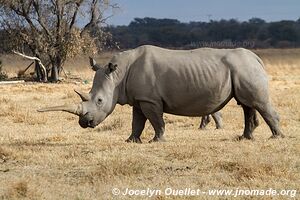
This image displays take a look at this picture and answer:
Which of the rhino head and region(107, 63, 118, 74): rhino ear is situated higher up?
region(107, 63, 118, 74): rhino ear

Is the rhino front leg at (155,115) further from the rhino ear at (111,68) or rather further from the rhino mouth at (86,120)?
the rhino mouth at (86,120)

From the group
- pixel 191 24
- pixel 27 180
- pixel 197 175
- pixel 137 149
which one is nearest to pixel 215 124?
pixel 137 149

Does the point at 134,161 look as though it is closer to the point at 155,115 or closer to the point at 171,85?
the point at 155,115

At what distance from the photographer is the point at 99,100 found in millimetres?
12148

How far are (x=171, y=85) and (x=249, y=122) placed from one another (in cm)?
180

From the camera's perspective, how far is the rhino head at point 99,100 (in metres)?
12.0

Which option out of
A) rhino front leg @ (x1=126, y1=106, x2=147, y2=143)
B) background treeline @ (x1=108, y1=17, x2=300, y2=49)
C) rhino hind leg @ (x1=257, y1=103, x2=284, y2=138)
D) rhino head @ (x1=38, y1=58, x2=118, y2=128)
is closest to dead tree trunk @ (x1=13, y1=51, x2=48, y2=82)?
rhino front leg @ (x1=126, y1=106, x2=147, y2=143)

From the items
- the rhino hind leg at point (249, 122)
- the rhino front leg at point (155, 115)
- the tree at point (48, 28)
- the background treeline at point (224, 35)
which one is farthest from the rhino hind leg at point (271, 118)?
the background treeline at point (224, 35)

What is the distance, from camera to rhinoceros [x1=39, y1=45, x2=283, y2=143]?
1213 cm

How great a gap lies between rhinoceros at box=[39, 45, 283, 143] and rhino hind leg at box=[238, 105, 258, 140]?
0.37 metres

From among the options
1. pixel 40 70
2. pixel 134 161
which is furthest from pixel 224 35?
pixel 134 161

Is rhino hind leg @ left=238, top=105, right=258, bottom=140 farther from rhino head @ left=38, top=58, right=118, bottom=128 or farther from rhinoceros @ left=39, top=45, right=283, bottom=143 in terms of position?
rhino head @ left=38, top=58, right=118, bottom=128

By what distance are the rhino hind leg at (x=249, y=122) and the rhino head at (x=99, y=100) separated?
8.45 feet

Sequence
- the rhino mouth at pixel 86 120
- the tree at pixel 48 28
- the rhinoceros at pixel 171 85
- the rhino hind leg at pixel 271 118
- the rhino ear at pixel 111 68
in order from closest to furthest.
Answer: the rhino mouth at pixel 86 120 → the rhinoceros at pixel 171 85 → the rhino ear at pixel 111 68 → the rhino hind leg at pixel 271 118 → the tree at pixel 48 28
